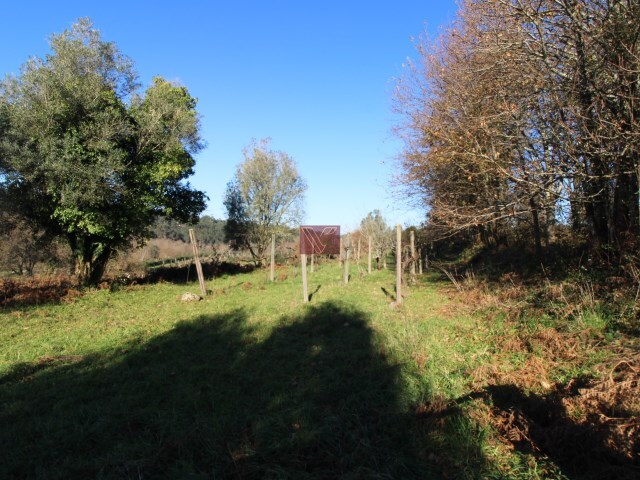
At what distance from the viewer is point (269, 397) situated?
500 cm

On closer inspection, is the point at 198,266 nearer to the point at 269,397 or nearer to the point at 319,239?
the point at 319,239

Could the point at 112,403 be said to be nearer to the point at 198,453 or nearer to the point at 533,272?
the point at 198,453

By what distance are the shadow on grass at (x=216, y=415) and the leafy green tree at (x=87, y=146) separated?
8700mm

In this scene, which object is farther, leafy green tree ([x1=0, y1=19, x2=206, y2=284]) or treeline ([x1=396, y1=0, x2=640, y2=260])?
leafy green tree ([x1=0, y1=19, x2=206, y2=284])

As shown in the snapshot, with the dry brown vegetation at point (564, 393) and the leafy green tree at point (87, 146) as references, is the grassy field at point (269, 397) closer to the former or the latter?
the dry brown vegetation at point (564, 393)

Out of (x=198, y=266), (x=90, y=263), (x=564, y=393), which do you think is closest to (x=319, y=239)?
(x=198, y=266)

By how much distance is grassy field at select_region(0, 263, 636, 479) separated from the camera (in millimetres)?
3598

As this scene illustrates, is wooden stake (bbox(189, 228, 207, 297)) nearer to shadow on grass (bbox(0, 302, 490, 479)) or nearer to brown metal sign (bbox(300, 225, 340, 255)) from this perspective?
brown metal sign (bbox(300, 225, 340, 255))

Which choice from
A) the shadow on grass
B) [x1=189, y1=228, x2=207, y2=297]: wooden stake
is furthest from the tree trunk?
the shadow on grass

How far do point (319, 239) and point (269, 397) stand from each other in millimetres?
7694

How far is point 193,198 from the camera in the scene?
1991 cm

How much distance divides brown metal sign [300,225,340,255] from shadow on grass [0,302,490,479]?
4.96 m

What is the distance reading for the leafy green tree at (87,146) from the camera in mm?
13188

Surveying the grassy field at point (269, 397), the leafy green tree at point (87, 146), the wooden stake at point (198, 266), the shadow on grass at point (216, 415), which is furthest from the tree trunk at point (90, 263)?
the shadow on grass at point (216, 415)
